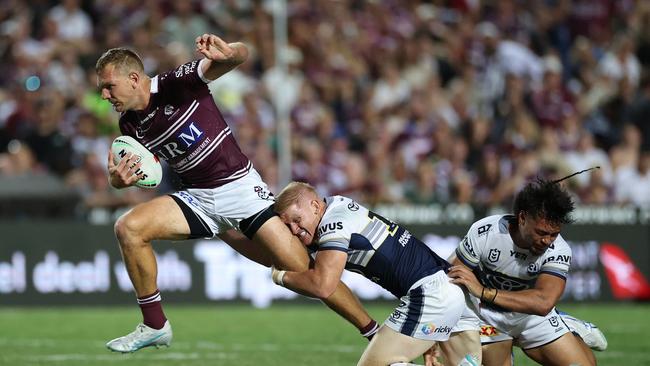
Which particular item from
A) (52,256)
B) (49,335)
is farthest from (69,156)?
(49,335)

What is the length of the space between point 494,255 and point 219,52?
2432mm

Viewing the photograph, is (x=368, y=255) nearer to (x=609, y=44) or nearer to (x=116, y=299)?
(x=116, y=299)

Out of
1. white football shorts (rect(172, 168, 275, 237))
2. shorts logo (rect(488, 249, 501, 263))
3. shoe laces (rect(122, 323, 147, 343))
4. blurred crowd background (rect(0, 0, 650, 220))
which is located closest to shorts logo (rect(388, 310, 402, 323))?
shorts logo (rect(488, 249, 501, 263))

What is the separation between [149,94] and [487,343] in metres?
3.11

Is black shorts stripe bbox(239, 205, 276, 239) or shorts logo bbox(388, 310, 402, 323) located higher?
black shorts stripe bbox(239, 205, 276, 239)

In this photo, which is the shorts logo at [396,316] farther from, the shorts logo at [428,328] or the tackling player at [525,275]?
the tackling player at [525,275]

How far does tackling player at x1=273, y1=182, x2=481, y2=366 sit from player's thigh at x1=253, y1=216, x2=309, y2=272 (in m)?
0.41

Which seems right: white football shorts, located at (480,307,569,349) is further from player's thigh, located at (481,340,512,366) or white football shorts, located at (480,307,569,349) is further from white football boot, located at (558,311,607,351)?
white football boot, located at (558,311,607,351)

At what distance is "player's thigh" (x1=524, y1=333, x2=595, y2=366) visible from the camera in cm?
833

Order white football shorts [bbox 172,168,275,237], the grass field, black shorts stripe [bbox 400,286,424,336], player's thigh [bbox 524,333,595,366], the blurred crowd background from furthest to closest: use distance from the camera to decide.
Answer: the blurred crowd background
the grass field
white football shorts [bbox 172,168,275,237]
player's thigh [bbox 524,333,595,366]
black shorts stripe [bbox 400,286,424,336]

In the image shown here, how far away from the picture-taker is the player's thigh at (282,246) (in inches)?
326

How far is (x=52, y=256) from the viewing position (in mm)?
14977

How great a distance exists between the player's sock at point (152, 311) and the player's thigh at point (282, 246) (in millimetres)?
930

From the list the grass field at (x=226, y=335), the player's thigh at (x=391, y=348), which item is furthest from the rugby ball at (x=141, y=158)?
the grass field at (x=226, y=335)
